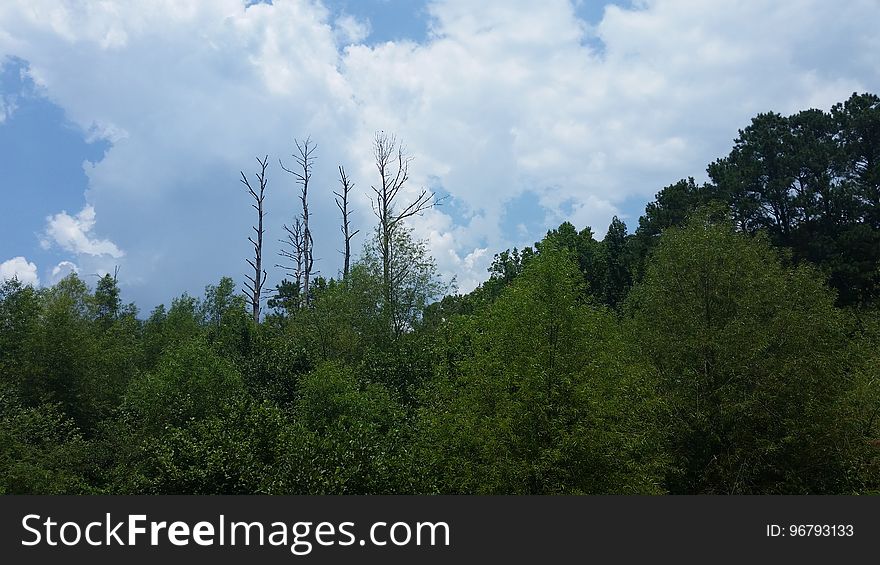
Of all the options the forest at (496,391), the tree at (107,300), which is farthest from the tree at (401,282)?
the tree at (107,300)

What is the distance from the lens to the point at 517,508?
14.6 metres

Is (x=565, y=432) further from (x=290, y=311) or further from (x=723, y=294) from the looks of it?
(x=290, y=311)

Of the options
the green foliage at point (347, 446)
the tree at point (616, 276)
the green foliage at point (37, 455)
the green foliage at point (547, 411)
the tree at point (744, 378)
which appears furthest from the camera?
the tree at point (616, 276)

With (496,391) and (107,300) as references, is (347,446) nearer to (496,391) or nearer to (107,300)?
(496,391)

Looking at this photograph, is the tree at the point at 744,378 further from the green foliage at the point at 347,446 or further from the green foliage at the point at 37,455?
the green foliage at the point at 37,455

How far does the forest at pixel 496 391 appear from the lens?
22.7 m

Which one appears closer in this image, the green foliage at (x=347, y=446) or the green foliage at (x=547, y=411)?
the green foliage at (x=547, y=411)

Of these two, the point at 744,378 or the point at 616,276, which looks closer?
the point at 744,378

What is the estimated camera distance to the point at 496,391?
23.4 meters

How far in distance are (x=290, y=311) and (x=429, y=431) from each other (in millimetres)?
26087

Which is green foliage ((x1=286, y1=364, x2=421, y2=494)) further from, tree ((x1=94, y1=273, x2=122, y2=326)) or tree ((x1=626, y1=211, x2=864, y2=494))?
tree ((x1=94, y1=273, x2=122, y2=326))

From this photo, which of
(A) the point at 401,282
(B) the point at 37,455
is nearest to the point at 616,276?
(A) the point at 401,282

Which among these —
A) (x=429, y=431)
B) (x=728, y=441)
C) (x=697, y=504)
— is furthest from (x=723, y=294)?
(x=697, y=504)

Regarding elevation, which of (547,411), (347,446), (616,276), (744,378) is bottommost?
(347,446)
